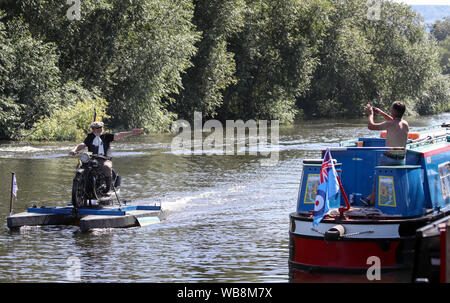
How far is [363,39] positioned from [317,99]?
253 inches

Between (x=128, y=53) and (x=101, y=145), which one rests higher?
(x=128, y=53)

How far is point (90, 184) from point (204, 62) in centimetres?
3481

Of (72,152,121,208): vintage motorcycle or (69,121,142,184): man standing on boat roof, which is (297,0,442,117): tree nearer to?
(69,121,142,184): man standing on boat roof

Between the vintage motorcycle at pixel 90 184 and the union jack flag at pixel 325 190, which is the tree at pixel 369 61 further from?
the union jack flag at pixel 325 190

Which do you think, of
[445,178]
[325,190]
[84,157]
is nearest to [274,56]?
[84,157]

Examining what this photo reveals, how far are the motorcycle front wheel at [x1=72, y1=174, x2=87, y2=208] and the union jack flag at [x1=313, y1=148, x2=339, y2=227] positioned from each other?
19.2ft

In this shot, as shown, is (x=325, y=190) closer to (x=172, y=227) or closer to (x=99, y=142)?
(x=172, y=227)

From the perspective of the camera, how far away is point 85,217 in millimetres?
15289

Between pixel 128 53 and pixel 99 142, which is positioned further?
pixel 128 53

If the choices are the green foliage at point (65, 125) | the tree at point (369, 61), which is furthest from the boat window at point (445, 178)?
the tree at point (369, 61)

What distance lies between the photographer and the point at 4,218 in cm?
1644

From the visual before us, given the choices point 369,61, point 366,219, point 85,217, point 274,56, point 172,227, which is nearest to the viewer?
point 366,219

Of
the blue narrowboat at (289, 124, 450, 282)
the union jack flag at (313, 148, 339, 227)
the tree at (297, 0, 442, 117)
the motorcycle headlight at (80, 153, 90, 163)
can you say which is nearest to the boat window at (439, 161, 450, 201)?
the blue narrowboat at (289, 124, 450, 282)
